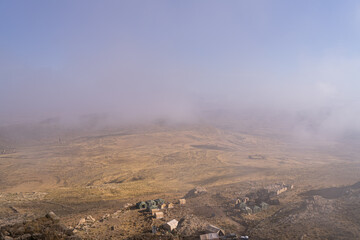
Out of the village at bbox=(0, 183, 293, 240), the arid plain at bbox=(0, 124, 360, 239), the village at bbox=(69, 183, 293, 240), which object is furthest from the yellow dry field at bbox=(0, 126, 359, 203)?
the village at bbox=(0, 183, 293, 240)

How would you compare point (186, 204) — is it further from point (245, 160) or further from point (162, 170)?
point (245, 160)

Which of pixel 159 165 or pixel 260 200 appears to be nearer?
pixel 260 200

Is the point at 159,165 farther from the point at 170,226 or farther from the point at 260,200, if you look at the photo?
the point at 170,226

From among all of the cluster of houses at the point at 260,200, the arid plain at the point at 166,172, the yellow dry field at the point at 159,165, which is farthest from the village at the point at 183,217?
the yellow dry field at the point at 159,165

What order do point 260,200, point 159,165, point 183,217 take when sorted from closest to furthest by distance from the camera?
point 183,217, point 260,200, point 159,165

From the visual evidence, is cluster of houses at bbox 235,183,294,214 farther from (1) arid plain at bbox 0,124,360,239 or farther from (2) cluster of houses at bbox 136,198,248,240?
(2) cluster of houses at bbox 136,198,248,240

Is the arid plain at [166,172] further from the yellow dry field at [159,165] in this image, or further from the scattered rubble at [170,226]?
the scattered rubble at [170,226]

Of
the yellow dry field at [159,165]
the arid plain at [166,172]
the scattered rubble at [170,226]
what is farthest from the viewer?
the yellow dry field at [159,165]

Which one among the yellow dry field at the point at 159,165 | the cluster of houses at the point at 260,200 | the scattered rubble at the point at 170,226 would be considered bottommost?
the yellow dry field at the point at 159,165

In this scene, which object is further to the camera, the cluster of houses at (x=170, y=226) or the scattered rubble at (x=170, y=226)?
the scattered rubble at (x=170, y=226)

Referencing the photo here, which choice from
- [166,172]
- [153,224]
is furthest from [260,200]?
[166,172]

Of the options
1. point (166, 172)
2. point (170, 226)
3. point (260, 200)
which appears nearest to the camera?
point (170, 226)

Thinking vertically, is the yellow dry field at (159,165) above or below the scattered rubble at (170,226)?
below

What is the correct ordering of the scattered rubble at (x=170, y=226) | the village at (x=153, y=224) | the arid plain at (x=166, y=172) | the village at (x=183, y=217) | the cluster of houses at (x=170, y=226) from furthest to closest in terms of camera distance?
1. the arid plain at (x=166, y=172)
2. the scattered rubble at (x=170, y=226)
3. the village at (x=183, y=217)
4. the cluster of houses at (x=170, y=226)
5. the village at (x=153, y=224)
